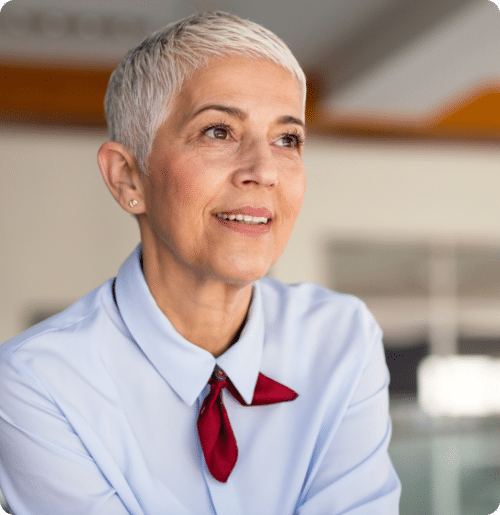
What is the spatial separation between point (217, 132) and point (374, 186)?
5.12m

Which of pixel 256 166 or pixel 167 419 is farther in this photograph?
pixel 167 419

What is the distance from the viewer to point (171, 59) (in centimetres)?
131

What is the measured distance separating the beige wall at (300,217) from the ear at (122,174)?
13.8ft

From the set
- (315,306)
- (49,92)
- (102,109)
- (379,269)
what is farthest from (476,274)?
(315,306)

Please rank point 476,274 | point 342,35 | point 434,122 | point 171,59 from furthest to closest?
Result: point 476,274 → point 434,122 → point 342,35 → point 171,59

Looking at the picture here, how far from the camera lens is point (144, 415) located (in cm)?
131

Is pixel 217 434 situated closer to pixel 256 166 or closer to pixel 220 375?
pixel 220 375

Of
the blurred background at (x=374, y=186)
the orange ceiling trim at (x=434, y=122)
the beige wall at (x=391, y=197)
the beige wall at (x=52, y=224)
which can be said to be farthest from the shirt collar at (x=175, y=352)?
the beige wall at (x=391, y=197)

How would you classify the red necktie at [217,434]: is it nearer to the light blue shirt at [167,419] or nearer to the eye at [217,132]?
the light blue shirt at [167,419]

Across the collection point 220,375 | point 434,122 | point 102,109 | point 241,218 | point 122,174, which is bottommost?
point 220,375

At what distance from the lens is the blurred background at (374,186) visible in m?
4.22

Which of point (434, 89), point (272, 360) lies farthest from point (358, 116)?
point (272, 360)

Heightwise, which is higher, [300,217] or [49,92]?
[49,92]

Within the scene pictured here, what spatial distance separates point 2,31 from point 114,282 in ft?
11.8
